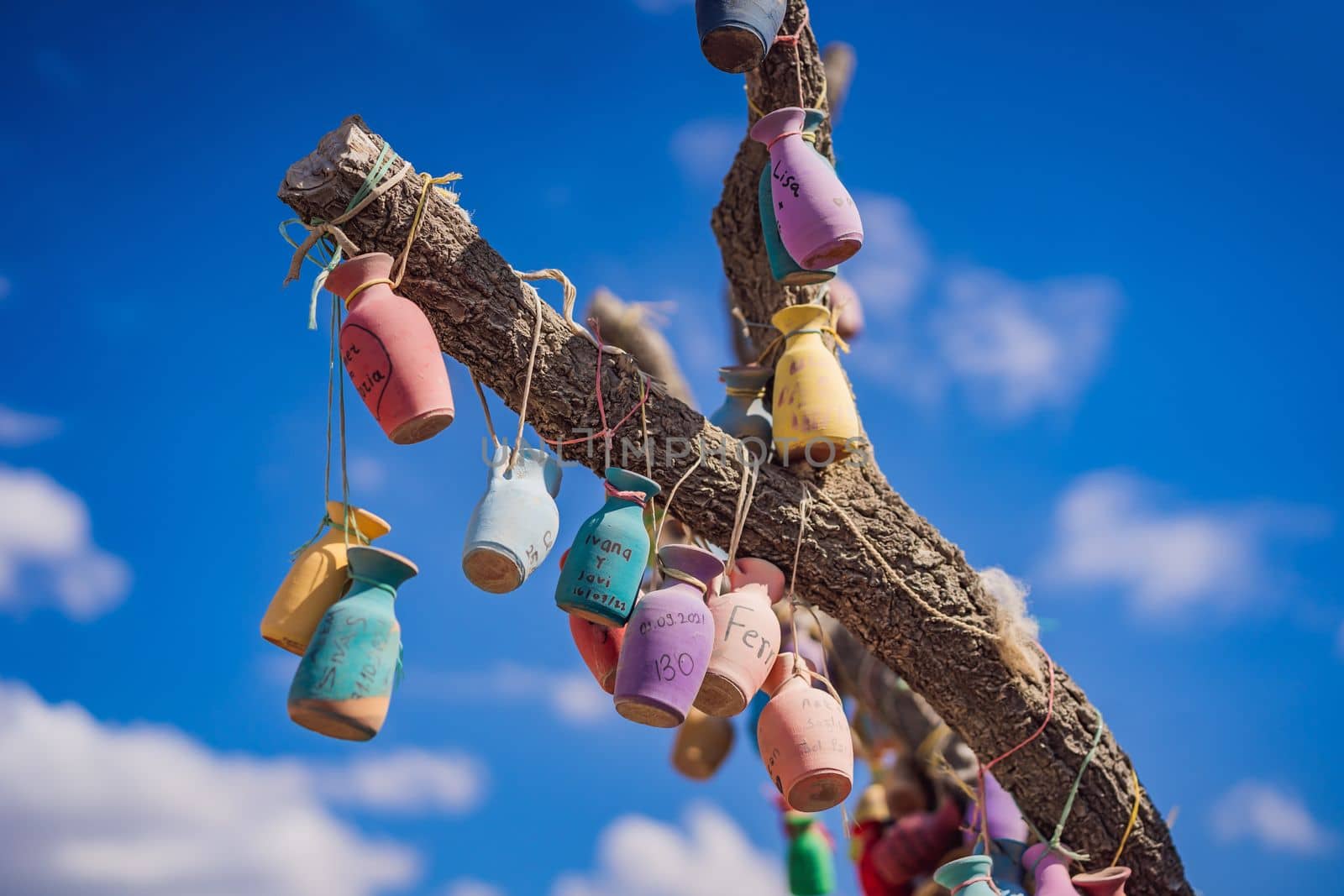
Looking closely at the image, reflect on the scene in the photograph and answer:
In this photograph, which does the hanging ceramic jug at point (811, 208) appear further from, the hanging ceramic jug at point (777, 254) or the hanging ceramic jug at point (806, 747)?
the hanging ceramic jug at point (806, 747)

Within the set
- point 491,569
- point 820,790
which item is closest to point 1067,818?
point 820,790

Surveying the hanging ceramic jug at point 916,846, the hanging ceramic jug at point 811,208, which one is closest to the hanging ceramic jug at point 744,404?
the hanging ceramic jug at point 811,208

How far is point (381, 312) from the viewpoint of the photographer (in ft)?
5.65

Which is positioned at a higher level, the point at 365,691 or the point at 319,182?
the point at 319,182

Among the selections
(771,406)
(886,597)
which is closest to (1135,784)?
(886,597)

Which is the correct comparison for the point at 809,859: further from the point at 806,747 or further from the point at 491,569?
the point at 491,569

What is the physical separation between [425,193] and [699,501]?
748 mm

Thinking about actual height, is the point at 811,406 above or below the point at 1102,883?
above

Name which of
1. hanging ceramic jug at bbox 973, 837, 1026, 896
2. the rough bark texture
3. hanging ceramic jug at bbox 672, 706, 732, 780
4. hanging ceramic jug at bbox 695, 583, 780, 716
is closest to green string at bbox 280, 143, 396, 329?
the rough bark texture

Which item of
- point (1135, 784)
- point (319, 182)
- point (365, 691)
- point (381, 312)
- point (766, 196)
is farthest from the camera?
point (1135, 784)

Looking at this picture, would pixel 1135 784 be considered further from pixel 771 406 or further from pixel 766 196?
pixel 766 196

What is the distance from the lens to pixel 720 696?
1.89m

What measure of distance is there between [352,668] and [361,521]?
40 cm

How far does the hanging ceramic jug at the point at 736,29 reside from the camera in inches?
76.5
